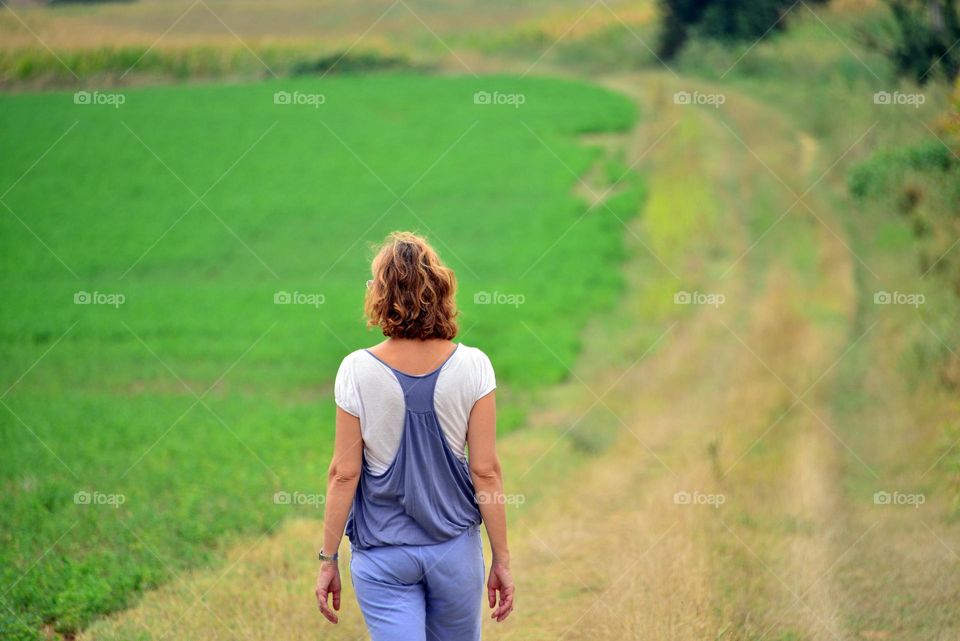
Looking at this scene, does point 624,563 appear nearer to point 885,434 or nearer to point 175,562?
point 175,562

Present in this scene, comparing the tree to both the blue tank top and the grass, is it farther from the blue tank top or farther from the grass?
the blue tank top

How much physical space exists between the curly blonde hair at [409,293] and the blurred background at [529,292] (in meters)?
0.36

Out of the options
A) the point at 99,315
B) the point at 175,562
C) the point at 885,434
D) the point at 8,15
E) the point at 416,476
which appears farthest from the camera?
the point at 8,15

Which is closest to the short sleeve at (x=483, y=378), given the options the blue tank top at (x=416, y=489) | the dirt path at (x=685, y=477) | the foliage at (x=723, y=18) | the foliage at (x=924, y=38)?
the blue tank top at (x=416, y=489)

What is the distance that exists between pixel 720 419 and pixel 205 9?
14736 millimetres

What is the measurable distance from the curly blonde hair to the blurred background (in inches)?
14.2

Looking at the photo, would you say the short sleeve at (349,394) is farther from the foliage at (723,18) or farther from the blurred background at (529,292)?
the foliage at (723,18)

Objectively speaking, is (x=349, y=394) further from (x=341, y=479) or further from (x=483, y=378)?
(x=483, y=378)

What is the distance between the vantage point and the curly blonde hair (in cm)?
315

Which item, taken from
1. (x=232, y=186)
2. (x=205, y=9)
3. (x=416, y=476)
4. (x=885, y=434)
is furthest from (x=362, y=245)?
(x=416, y=476)

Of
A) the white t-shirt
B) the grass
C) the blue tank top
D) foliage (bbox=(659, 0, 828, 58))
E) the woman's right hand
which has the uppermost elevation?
foliage (bbox=(659, 0, 828, 58))

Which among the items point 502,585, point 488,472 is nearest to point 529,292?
point 502,585

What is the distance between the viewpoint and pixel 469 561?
3240 millimetres

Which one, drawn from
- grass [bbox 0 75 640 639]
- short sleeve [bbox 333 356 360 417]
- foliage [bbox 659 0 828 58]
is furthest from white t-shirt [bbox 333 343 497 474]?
foliage [bbox 659 0 828 58]
